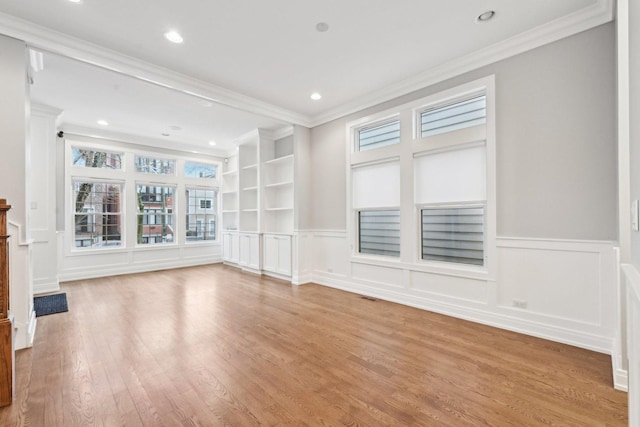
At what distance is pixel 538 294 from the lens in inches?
116

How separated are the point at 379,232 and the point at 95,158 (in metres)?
5.87

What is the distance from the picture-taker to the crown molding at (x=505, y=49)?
8.50ft

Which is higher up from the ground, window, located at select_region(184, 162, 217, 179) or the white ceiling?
the white ceiling

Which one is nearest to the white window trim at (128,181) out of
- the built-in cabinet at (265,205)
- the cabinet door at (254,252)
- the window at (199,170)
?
the window at (199,170)

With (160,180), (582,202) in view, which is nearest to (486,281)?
(582,202)

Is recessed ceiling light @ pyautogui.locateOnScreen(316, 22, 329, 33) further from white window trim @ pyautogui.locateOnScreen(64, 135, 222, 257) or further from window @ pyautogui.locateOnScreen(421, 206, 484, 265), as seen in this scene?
white window trim @ pyautogui.locateOnScreen(64, 135, 222, 257)

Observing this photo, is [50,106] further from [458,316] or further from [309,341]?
[458,316]

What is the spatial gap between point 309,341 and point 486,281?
6.82 ft

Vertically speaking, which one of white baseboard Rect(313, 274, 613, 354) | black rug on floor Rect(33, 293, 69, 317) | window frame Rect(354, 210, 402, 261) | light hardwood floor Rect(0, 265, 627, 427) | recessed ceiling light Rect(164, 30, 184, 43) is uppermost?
recessed ceiling light Rect(164, 30, 184, 43)

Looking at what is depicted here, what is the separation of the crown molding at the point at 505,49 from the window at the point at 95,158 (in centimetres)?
522

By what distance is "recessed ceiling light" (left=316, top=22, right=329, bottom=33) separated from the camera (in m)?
2.83

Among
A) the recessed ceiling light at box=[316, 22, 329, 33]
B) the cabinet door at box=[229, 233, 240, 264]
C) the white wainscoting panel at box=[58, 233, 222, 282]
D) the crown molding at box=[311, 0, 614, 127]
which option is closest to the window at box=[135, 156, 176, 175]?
the white wainscoting panel at box=[58, 233, 222, 282]

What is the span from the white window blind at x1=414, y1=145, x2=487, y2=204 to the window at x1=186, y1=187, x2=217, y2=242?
5.64 metres

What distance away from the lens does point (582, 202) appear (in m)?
2.69
